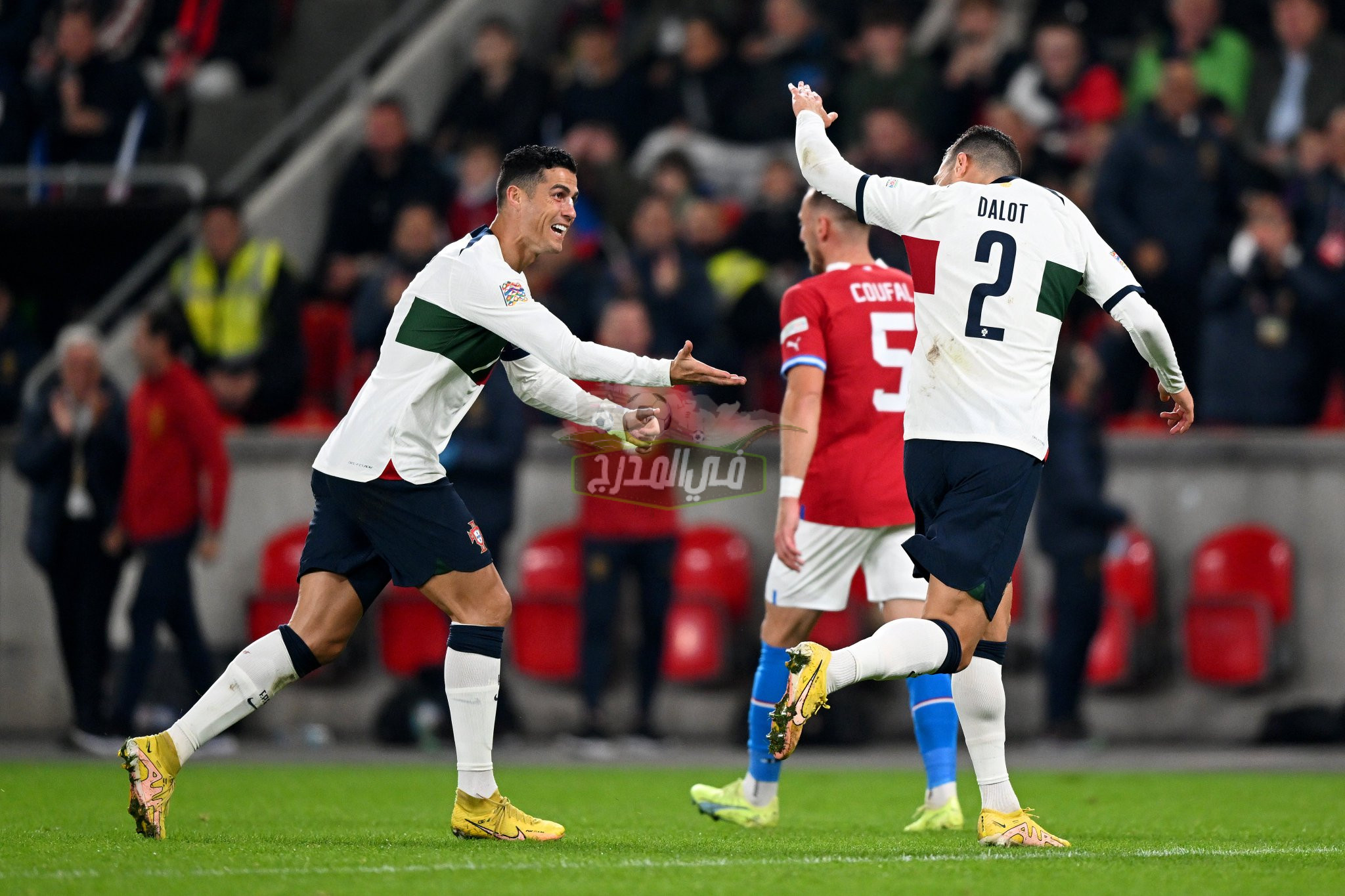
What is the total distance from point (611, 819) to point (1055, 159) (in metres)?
7.64

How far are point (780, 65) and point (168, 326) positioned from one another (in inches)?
230

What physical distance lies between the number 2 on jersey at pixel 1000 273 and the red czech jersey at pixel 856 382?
1.24 m

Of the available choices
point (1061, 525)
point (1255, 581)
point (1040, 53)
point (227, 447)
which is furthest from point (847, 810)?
point (1040, 53)

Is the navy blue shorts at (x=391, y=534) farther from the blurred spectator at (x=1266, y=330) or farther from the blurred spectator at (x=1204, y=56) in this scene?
the blurred spectator at (x=1204, y=56)

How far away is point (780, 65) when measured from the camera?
15.8 meters

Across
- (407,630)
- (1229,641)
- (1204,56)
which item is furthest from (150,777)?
(1204,56)

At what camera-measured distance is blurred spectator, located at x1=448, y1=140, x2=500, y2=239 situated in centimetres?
1530

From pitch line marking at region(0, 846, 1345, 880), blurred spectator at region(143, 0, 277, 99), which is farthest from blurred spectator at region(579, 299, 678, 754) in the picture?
blurred spectator at region(143, 0, 277, 99)

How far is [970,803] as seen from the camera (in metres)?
9.09

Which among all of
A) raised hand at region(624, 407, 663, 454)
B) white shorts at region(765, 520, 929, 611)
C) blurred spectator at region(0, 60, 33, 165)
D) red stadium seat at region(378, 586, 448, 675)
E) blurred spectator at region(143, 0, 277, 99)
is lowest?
red stadium seat at region(378, 586, 448, 675)

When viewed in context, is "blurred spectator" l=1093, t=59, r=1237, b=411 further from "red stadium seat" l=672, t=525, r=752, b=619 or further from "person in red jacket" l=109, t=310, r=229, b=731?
"person in red jacket" l=109, t=310, r=229, b=731

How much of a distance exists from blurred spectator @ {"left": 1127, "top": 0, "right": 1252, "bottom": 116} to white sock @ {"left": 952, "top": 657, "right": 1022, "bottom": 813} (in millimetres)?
8686

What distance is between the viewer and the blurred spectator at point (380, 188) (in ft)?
51.0

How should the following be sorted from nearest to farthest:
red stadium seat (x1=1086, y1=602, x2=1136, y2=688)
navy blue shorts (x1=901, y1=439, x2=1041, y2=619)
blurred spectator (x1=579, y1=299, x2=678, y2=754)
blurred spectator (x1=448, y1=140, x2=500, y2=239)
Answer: navy blue shorts (x1=901, y1=439, x2=1041, y2=619)
blurred spectator (x1=579, y1=299, x2=678, y2=754)
red stadium seat (x1=1086, y1=602, x2=1136, y2=688)
blurred spectator (x1=448, y1=140, x2=500, y2=239)
